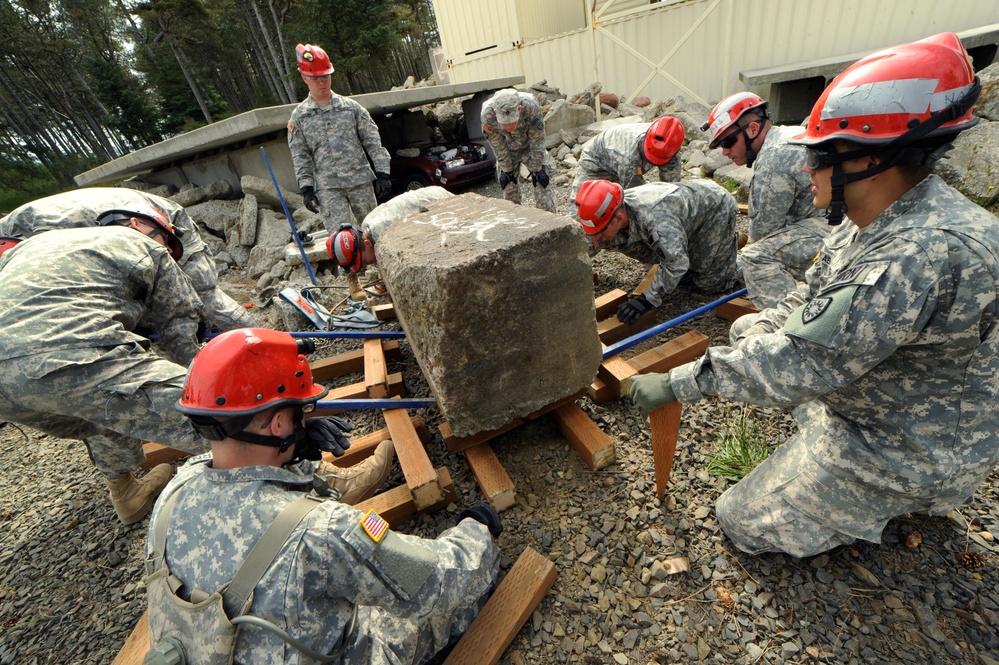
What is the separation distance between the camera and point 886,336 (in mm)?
1284

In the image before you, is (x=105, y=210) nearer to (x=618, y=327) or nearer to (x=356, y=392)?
(x=356, y=392)

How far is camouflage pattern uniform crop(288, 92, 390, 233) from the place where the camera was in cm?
489

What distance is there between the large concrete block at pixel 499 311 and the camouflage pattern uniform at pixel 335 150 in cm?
320

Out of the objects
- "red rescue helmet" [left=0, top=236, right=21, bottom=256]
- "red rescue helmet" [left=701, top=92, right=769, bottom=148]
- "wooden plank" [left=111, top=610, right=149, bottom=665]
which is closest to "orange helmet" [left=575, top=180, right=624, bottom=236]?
"red rescue helmet" [left=701, top=92, right=769, bottom=148]

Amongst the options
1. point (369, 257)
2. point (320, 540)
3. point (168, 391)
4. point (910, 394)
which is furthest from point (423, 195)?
point (910, 394)

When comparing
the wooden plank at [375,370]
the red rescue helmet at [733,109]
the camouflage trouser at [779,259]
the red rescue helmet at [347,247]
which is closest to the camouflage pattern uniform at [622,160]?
the red rescue helmet at [733,109]

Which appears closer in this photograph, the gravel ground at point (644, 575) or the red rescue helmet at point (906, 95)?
the red rescue helmet at point (906, 95)

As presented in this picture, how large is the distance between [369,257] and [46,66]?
30222mm

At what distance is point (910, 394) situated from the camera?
4.80ft

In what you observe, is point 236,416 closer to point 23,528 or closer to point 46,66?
point 23,528

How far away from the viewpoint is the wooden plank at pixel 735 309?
3.18 m

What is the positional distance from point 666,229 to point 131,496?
3.85 meters

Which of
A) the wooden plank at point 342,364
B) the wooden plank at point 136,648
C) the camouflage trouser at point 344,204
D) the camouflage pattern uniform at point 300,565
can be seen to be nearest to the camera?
the camouflage pattern uniform at point 300,565

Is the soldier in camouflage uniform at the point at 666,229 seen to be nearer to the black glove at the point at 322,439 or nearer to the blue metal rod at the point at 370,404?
the blue metal rod at the point at 370,404
